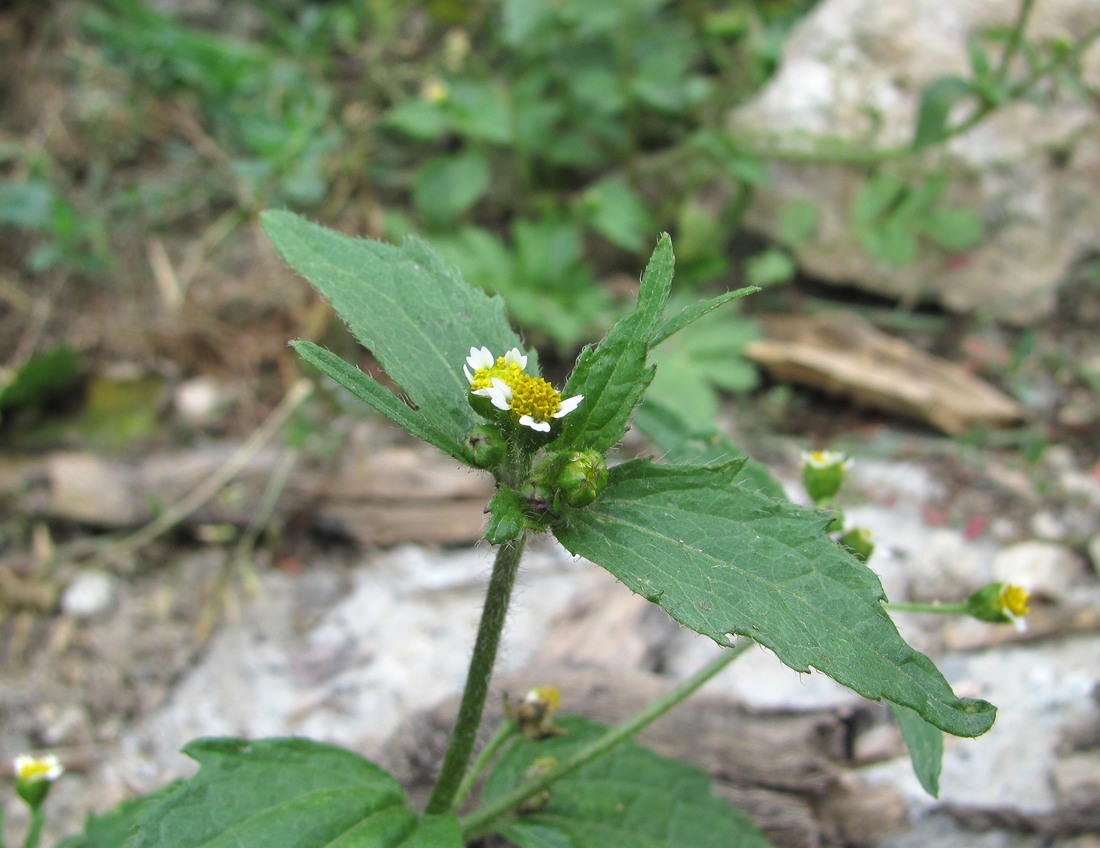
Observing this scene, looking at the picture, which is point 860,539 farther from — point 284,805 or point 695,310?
point 284,805

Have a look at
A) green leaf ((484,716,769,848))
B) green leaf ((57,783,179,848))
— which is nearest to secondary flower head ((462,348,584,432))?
green leaf ((484,716,769,848))

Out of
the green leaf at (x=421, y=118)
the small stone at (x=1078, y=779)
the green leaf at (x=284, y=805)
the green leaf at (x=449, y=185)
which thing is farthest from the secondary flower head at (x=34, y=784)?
the green leaf at (x=421, y=118)

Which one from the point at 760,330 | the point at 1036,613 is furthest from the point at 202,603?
the point at 1036,613

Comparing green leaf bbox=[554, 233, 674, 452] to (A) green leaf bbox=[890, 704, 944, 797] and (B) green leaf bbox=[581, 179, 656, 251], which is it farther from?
(B) green leaf bbox=[581, 179, 656, 251]

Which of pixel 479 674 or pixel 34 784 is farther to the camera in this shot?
pixel 34 784

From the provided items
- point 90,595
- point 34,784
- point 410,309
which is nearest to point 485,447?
point 410,309

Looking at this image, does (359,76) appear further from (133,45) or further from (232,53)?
(133,45)
